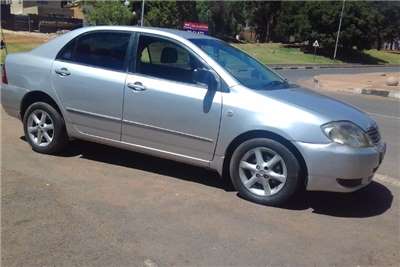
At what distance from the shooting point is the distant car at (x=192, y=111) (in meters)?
5.12

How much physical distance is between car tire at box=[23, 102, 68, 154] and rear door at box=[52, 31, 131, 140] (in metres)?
0.23

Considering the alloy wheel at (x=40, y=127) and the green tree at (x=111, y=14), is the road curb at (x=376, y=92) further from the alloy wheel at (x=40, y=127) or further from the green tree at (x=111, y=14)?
the green tree at (x=111, y=14)

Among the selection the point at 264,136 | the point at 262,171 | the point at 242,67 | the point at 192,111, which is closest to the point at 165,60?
the point at 192,111

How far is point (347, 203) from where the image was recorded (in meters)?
5.55

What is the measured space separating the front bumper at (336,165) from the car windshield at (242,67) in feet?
3.15

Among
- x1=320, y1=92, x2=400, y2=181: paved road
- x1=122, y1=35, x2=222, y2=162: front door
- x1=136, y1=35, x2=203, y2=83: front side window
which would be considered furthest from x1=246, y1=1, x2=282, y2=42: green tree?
x1=122, y1=35, x2=222, y2=162: front door

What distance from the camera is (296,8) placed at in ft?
234

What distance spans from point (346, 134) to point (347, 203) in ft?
2.74

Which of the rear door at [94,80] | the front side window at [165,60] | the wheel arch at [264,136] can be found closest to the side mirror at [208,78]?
the front side window at [165,60]

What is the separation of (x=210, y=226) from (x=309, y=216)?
102cm

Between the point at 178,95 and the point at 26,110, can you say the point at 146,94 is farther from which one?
the point at 26,110

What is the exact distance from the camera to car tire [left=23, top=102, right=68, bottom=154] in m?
6.50

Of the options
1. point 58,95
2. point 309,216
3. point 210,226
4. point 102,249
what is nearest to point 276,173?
point 309,216

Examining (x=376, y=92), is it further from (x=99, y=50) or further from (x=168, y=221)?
(x=168, y=221)
